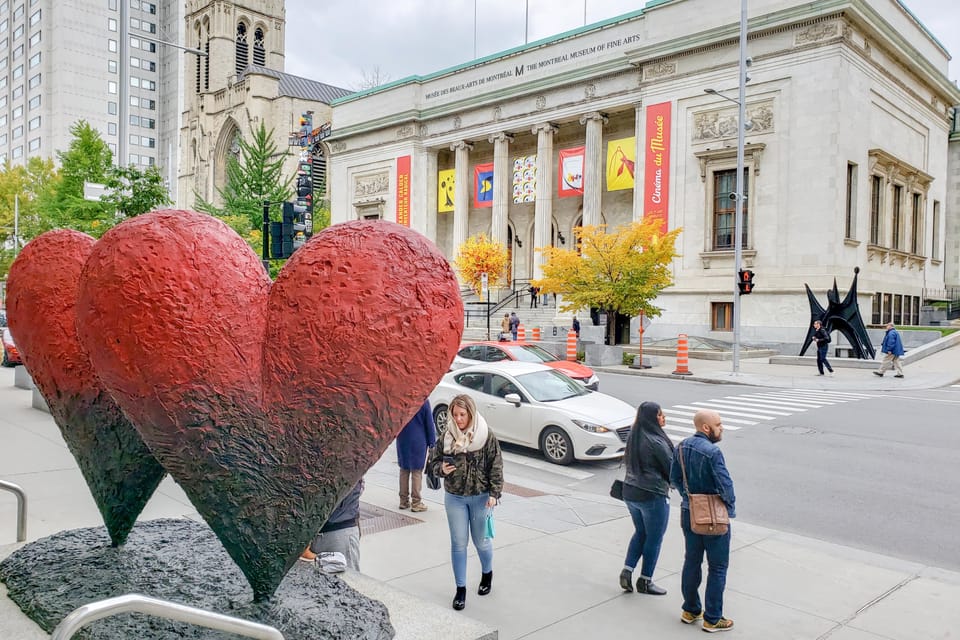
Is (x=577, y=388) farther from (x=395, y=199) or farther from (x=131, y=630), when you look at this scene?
(x=395, y=199)

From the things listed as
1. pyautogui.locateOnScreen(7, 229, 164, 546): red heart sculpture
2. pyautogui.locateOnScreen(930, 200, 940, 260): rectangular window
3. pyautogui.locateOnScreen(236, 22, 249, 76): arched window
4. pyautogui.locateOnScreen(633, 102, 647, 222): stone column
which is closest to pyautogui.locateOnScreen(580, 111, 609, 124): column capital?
pyautogui.locateOnScreen(633, 102, 647, 222): stone column

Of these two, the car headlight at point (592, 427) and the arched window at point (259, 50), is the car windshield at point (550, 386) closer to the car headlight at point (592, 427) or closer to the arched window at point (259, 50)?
the car headlight at point (592, 427)

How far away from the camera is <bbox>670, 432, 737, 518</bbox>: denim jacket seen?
5.27m

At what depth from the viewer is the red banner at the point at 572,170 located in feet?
136

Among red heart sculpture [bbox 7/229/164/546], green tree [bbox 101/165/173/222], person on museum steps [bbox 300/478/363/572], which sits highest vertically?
green tree [bbox 101/165/173/222]

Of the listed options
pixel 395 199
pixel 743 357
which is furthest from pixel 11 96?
pixel 743 357

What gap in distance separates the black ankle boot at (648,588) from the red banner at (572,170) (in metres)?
37.3

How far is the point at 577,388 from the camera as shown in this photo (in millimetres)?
12281

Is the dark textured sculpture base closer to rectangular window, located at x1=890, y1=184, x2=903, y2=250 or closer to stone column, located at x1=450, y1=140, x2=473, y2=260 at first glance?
rectangular window, located at x1=890, y1=184, x2=903, y2=250

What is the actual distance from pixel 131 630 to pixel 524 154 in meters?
45.6

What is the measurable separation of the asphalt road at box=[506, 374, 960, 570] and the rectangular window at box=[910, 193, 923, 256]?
85.4 feet

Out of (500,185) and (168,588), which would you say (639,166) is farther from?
(168,588)

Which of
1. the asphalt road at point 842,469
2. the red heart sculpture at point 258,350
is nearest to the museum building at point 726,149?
the asphalt road at point 842,469

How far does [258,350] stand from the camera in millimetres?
3158
